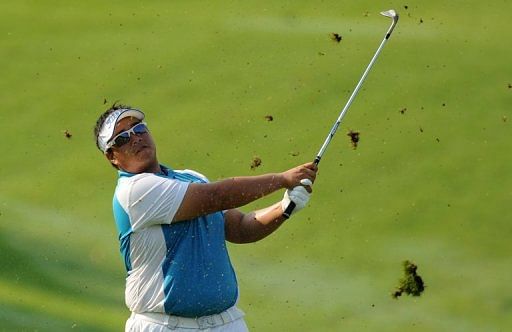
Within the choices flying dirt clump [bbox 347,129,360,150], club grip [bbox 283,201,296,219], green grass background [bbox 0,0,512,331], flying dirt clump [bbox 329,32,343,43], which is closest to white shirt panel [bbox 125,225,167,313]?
club grip [bbox 283,201,296,219]

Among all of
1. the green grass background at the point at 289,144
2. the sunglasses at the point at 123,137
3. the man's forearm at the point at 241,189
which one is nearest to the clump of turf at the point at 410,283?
the green grass background at the point at 289,144

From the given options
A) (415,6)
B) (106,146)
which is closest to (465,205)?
(415,6)

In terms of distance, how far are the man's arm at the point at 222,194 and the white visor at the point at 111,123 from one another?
38 centimetres

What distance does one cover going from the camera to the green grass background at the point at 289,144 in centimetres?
687

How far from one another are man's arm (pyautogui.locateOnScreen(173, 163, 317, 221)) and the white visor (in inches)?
14.9

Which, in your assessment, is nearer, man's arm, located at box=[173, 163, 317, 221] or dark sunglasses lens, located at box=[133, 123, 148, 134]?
man's arm, located at box=[173, 163, 317, 221]

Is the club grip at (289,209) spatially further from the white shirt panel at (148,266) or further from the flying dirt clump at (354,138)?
the flying dirt clump at (354,138)

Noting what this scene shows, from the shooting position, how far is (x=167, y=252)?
16.3 ft

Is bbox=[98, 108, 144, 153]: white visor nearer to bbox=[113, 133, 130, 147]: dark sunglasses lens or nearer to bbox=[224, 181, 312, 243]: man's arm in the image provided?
bbox=[113, 133, 130, 147]: dark sunglasses lens

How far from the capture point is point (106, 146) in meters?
5.07

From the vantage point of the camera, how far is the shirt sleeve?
488 cm

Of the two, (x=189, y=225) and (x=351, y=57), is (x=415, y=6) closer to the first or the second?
(x=351, y=57)

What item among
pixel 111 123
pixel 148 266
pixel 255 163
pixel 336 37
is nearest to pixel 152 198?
pixel 148 266

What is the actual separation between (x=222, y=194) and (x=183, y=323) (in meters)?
0.49
